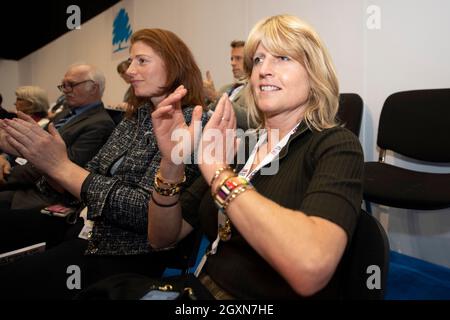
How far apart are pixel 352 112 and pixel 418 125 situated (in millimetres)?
395

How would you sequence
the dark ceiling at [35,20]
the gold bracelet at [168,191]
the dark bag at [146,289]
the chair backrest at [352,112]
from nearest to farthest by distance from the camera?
the dark bag at [146,289] → the gold bracelet at [168,191] → the chair backrest at [352,112] → the dark ceiling at [35,20]

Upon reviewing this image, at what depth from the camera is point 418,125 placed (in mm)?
2086

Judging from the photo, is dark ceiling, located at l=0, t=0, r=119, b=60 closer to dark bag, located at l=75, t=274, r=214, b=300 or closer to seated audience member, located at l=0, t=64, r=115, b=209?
seated audience member, located at l=0, t=64, r=115, b=209

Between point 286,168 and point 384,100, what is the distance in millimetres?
1819

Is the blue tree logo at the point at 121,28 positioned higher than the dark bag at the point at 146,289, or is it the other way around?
the blue tree logo at the point at 121,28

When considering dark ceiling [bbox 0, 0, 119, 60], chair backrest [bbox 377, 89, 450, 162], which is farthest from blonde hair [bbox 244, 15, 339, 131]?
dark ceiling [bbox 0, 0, 119, 60]

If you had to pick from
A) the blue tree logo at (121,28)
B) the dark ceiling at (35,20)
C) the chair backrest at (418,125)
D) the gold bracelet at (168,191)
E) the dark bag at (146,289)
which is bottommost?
the dark bag at (146,289)

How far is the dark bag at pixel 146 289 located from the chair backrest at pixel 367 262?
338mm

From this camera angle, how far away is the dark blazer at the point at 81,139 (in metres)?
2.00

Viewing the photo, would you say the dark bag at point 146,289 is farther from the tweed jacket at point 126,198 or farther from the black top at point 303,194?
the tweed jacket at point 126,198

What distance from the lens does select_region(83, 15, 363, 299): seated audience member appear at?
0.67 m

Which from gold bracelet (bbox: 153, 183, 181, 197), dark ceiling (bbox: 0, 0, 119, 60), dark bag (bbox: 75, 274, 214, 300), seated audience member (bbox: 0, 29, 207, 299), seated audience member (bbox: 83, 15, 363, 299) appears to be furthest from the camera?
dark ceiling (bbox: 0, 0, 119, 60)

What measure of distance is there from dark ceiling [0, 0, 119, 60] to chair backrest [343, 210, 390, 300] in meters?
6.21
